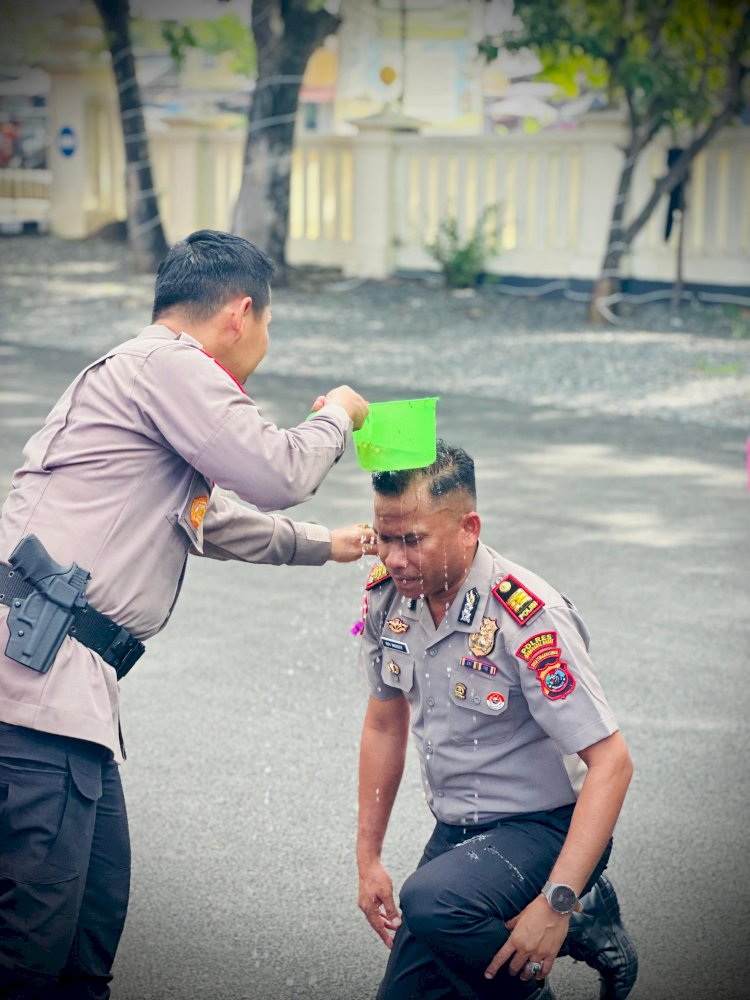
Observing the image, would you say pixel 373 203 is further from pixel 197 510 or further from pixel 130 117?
pixel 197 510

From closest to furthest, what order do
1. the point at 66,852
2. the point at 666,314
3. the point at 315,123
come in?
the point at 66,852 → the point at 666,314 → the point at 315,123

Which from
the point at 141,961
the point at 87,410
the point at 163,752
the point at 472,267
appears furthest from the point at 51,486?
the point at 472,267

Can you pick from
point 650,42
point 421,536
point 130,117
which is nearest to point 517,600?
point 421,536

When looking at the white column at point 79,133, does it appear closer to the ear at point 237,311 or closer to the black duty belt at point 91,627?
the ear at point 237,311

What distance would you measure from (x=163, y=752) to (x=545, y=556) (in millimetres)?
2946

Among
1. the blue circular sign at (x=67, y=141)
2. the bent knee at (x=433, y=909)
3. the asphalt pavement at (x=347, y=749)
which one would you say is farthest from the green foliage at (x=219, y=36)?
the bent knee at (x=433, y=909)

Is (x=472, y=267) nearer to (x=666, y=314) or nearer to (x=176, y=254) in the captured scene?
(x=666, y=314)

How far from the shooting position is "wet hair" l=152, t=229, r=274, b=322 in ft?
10.4

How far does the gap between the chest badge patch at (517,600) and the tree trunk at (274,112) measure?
641 inches

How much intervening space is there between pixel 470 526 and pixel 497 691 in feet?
1.23

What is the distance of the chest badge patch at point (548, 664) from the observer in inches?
122

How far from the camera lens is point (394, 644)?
11.2ft

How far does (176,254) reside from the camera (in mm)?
3221

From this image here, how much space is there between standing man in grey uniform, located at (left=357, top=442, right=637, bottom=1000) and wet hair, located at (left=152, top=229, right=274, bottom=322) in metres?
0.52
